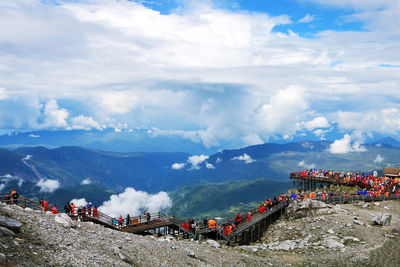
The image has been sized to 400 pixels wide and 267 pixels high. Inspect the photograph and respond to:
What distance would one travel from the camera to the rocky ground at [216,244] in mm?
18266

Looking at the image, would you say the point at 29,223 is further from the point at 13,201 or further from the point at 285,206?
the point at 285,206

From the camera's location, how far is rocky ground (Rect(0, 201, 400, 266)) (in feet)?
59.9

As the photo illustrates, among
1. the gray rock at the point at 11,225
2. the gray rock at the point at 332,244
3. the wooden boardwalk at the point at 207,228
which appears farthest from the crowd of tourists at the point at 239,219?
the gray rock at the point at 11,225

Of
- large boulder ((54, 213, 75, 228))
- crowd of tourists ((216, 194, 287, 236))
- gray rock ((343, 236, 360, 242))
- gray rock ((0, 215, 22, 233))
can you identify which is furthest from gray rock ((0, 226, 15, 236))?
gray rock ((343, 236, 360, 242))

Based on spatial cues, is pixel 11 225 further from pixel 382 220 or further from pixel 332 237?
pixel 382 220

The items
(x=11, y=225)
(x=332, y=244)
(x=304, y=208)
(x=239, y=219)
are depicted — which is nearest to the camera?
(x=11, y=225)

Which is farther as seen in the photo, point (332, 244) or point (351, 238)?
point (351, 238)

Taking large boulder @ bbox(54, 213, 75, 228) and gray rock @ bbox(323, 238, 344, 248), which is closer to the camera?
large boulder @ bbox(54, 213, 75, 228)

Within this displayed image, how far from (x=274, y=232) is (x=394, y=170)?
46625 mm

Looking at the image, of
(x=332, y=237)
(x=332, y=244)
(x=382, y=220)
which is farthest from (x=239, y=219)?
(x=382, y=220)

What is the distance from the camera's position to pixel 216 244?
3403 centimetres

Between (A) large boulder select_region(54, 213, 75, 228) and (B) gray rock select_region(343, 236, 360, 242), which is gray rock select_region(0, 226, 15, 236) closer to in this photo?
(A) large boulder select_region(54, 213, 75, 228)

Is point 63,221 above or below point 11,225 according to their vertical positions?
above

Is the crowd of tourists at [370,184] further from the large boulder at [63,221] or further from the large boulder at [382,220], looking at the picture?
the large boulder at [63,221]
